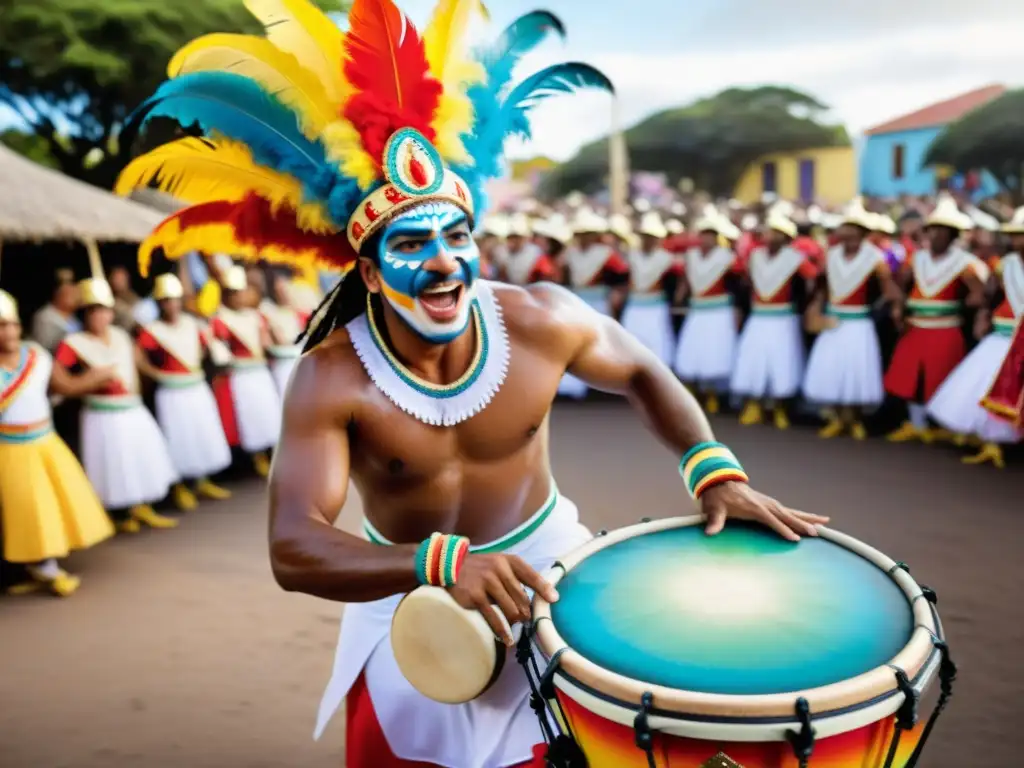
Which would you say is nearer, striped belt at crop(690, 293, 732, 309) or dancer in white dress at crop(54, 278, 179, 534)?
dancer in white dress at crop(54, 278, 179, 534)

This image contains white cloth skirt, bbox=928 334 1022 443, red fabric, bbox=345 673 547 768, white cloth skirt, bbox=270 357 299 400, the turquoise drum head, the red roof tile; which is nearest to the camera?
the turquoise drum head

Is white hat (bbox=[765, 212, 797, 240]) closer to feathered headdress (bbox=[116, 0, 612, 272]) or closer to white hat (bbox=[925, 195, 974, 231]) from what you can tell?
white hat (bbox=[925, 195, 974, 231])

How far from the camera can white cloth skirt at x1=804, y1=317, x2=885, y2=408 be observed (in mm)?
7867

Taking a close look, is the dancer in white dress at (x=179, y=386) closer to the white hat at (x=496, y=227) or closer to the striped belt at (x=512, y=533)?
the striped belt at (x=512, y=533)

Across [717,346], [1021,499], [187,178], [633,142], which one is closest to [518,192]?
[633,142]

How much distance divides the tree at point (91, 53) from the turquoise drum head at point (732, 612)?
47.4ft

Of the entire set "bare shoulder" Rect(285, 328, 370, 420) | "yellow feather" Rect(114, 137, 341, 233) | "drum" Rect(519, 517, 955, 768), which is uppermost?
"yellow feather" Rect(114, 137, 341, 233)

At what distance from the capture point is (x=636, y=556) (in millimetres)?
1938

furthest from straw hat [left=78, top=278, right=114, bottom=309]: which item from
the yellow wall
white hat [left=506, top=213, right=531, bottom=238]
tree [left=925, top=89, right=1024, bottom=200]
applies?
the yellow wall

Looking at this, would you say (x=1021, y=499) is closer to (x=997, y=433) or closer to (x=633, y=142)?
(x=997, y=433)

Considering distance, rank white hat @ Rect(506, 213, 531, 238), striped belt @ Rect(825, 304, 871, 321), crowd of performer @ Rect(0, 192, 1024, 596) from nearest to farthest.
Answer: crowd of performer @ Rect(0, 192, 1024, 596), striped belt @ Rect(825, 304, 871, 321), white hat @ Rect(506, 213, 531, 238)

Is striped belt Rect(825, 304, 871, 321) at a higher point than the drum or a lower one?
lower

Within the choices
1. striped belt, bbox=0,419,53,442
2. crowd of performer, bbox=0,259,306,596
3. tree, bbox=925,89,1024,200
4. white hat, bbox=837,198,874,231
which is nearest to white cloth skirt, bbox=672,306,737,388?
white hat, bbox=837,198,874,231

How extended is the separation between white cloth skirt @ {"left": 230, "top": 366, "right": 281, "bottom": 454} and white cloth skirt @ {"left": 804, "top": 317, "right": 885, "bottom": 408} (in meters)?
4.54
